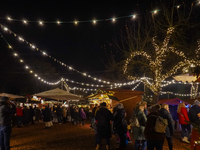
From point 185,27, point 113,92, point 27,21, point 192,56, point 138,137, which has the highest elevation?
point 185,27

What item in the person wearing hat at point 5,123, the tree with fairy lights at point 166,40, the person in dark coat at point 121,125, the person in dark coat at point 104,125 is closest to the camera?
the person wearing hat at point 5,123

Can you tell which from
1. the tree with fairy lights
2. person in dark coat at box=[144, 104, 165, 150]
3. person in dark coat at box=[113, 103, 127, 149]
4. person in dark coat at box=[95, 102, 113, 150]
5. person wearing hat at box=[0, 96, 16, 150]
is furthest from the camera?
the tree with fairy lights

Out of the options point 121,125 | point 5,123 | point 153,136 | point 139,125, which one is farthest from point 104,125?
point 5,123

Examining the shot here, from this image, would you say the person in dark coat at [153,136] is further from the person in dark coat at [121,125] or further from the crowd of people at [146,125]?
the person in dark coat at [121,125]

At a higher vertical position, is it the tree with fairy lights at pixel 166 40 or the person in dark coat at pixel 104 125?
the tree with fairy lights at pixel 166 40

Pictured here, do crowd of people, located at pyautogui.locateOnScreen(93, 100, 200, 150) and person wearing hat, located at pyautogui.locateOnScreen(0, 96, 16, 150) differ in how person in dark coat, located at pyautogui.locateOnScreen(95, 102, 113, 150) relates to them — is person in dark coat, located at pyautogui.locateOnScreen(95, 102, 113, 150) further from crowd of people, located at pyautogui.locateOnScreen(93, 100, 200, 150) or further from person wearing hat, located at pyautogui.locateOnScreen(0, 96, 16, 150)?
person wearing hat, located at pyautogui.locateOnScreen(0, 96, 16, 150)

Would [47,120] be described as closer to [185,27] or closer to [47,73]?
[185,27]

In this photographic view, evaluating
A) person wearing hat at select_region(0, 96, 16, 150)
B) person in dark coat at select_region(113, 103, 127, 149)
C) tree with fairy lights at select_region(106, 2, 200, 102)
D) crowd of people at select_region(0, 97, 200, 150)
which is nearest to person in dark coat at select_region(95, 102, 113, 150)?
crowd of people at select_region(0, 97, 200, 150)

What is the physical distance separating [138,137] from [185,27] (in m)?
11.2

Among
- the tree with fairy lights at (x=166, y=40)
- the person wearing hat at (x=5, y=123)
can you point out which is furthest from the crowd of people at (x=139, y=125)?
the tree with fairy lights at (x=166, y=40)

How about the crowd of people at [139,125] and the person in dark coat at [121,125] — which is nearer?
the crowd of people at [139,125]

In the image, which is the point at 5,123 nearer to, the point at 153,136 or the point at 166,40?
the point at 153,136

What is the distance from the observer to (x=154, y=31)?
15.0 meters

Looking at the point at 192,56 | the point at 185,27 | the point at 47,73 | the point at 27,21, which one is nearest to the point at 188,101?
the point at 192,56
